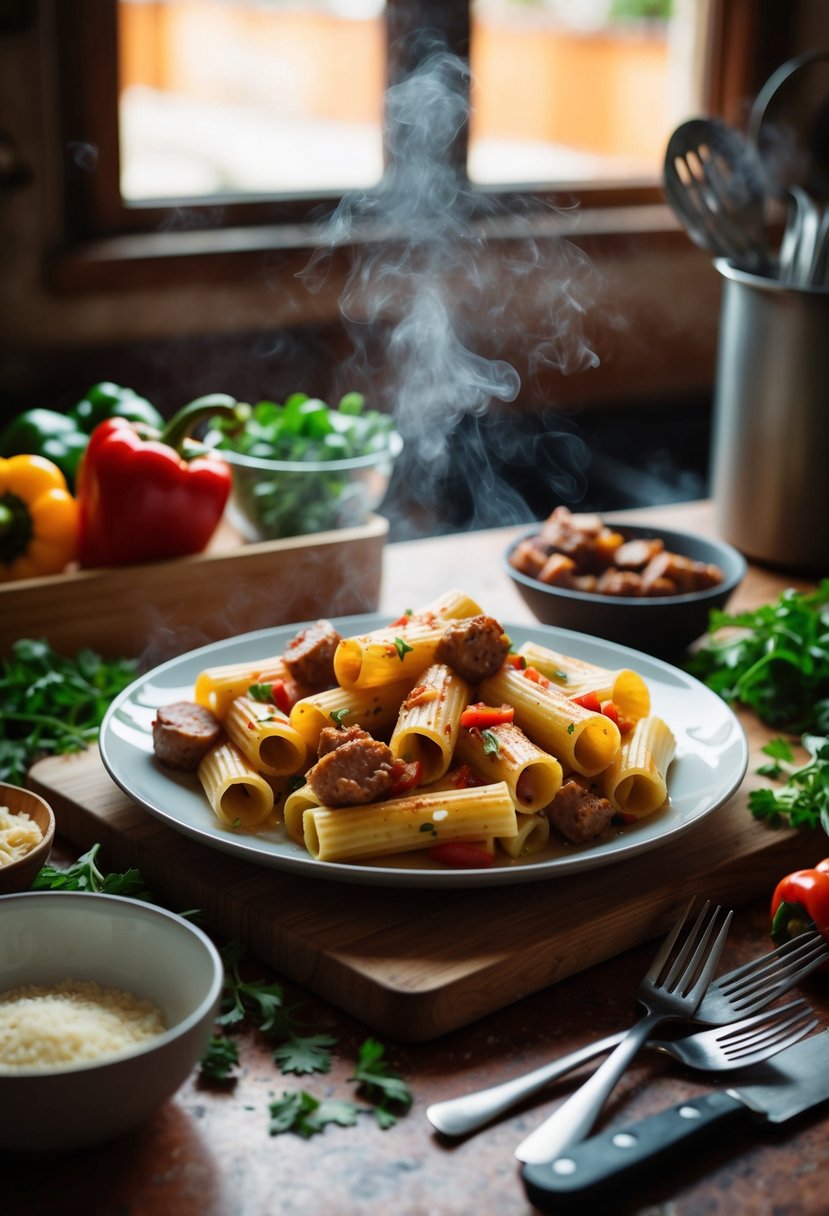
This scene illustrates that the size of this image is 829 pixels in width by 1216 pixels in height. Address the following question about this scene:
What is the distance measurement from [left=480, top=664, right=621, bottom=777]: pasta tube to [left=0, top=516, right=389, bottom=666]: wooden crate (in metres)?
0.67

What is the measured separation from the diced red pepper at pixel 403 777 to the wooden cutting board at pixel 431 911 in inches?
4.0

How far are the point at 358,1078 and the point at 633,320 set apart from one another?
3.39m

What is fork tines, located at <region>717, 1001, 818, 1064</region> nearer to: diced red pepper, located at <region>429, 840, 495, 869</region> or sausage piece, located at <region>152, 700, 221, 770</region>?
diced red pepper, located at <region>429, 840, 495, 869</region>

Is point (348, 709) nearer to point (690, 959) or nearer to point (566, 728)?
point (566, 728)

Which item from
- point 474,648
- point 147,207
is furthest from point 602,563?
point 147,207

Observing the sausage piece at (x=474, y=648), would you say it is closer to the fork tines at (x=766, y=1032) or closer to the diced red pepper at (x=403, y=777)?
the diced red pepper at (x=403, y=777)

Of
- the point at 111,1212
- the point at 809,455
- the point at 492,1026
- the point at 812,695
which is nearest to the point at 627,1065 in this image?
the point at 492,1026

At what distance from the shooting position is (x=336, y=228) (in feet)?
11.6

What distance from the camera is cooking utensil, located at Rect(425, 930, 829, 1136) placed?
1072 mm

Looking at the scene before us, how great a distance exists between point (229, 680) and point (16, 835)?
0.33 m

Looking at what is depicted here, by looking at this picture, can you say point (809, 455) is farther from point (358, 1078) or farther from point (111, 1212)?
point (111, 1212)

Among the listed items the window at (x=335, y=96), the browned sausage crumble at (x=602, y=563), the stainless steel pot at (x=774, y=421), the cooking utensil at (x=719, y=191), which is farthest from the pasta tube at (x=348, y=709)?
the window at (x=335, y=96)

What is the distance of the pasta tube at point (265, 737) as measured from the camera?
4.71 ft

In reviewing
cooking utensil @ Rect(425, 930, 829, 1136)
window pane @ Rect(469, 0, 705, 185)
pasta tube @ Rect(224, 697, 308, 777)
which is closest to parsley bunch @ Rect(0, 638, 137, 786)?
pasta tube @ Rect(224, 697, 308, 777)
